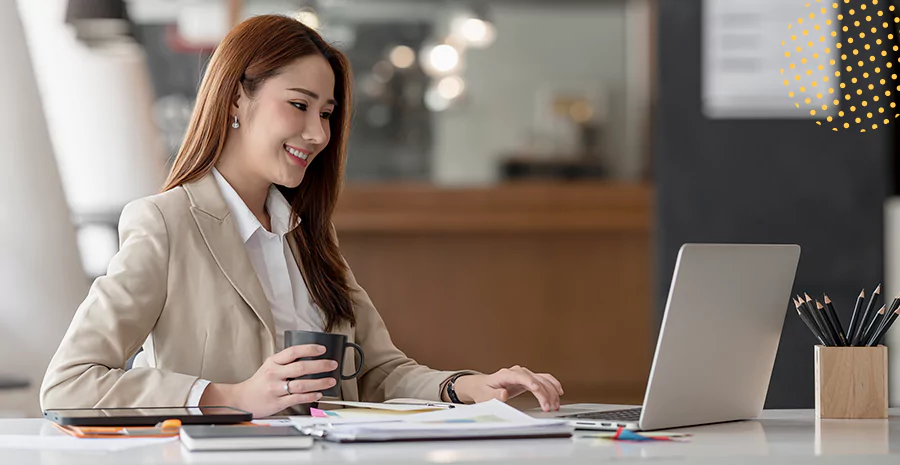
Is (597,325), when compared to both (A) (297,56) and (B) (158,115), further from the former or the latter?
(A) (297,56)

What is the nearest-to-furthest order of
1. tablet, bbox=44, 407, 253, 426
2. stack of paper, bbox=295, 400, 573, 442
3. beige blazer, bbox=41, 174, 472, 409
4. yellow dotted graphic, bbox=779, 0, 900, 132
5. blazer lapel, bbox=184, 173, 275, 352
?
stack of paper, bbox=295, 400, 573, 442 → tablet, bbox=44, 407, 253, 426 → beige blazer, bbox=41, 174, 472, 409 → blazer lapel, bbox=184, 173, 275, 352 → yellow dotted graphic, bbox=779, 0, 900, 132

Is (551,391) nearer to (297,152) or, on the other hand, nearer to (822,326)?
(822,326)

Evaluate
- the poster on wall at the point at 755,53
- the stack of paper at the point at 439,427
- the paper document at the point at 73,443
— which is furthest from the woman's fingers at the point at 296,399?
the poster on wall at the point at 755,53

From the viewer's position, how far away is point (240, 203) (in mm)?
1892

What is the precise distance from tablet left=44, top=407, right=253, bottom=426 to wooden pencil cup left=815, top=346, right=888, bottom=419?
0.81m

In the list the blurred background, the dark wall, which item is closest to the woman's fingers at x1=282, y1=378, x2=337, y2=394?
the blurred background

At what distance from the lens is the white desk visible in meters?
1.10

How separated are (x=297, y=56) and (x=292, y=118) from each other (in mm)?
108

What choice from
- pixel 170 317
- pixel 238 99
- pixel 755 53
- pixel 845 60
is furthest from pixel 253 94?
pixel 845 60

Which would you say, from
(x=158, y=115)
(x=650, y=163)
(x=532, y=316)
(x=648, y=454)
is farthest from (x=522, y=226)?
(x=648, y=454)

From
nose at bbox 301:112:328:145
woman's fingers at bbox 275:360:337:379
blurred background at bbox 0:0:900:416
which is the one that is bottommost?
blurred background at bbox 0:0:900:416

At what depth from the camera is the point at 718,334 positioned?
1.47 m

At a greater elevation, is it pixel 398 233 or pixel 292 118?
pixel 292 118

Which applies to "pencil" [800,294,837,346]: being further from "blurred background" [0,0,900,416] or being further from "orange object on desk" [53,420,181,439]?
"blurred background" [0,0,900,416]
